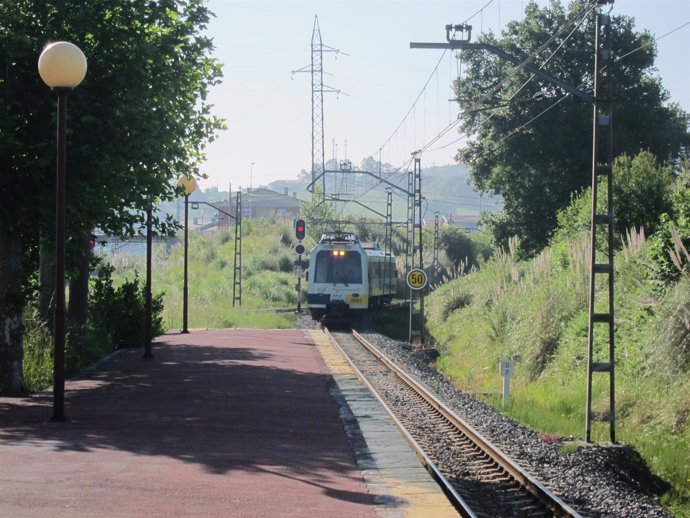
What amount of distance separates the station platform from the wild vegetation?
10.7 ft

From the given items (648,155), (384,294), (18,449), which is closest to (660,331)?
(18,449)

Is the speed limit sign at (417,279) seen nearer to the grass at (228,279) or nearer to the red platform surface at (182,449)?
the grass at (228,279)

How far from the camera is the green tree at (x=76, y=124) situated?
51.2 ft

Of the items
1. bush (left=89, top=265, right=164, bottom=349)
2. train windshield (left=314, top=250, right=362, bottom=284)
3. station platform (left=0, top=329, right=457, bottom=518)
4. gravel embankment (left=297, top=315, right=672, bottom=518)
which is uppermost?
train windshield (left=314, top=250, right=362, bottom=284)

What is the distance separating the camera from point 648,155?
31766 mm

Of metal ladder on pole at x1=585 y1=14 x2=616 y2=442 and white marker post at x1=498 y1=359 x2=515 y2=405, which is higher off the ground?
metal ladder on pole at x1=585 y1=14 x2=616 y2=442

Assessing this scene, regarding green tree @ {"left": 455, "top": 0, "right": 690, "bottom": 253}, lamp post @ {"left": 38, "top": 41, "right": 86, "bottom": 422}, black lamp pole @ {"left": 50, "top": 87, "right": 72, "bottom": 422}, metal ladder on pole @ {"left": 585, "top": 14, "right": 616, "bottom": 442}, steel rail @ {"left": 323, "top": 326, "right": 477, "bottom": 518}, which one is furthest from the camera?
green tree @ {"left": 455, "top": 0, "right": 690, "bottom": 253}

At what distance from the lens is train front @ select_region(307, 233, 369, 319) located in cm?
3831

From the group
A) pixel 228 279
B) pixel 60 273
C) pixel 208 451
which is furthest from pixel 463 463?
pixel 228 279

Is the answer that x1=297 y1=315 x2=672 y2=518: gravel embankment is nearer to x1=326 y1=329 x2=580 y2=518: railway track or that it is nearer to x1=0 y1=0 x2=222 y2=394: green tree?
x1=326 y1=329 x2=580 y2=518: railway track

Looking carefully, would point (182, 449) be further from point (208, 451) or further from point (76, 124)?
point (76, 124)

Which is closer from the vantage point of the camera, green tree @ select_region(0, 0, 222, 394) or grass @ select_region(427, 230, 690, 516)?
grass @ select_region(427, 230, 690, 516)

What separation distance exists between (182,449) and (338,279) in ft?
90.6

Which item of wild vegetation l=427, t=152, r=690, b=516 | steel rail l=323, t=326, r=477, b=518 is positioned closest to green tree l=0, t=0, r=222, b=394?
steel rail l=323, t=326, r=477, b=518
